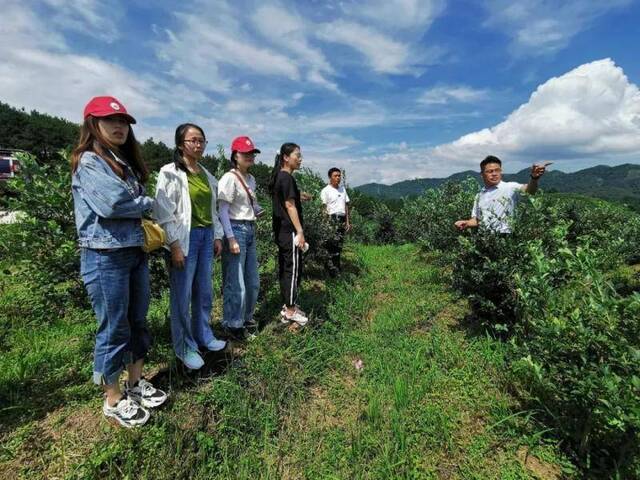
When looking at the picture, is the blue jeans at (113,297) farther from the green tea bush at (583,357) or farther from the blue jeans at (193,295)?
the green tea bush at (583,357)

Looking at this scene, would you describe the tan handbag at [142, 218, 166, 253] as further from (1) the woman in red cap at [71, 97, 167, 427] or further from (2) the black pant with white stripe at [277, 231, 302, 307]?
(2) the black pant with white stripe at [277, 231, 302, 307]

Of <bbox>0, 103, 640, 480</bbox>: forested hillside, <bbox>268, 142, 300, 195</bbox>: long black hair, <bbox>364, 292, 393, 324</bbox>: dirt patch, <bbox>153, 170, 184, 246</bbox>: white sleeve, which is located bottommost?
<bbox>364, 292, 393, 324</bbox>: dirt patch

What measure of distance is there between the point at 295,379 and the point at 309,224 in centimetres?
365

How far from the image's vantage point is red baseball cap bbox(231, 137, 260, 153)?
3428 millimetres

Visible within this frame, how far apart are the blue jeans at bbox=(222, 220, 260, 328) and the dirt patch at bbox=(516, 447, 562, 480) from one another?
259 centimetres

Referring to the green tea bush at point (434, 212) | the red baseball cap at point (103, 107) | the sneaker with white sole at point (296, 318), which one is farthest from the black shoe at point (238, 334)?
the green tea bush at point (434, 212)

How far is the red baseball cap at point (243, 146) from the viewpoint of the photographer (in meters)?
3.43

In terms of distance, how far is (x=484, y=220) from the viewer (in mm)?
3873

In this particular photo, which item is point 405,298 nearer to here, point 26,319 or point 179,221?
point 179,221

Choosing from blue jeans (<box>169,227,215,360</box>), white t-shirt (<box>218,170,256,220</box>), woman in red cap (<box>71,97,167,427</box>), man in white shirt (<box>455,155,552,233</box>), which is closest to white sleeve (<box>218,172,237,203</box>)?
white t-shirt (<box>218,170,256,220</box>)

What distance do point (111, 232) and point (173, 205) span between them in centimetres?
59

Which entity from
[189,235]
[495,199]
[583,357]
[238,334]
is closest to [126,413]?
[189,235]

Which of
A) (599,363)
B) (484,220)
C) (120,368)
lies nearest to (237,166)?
(120,368)

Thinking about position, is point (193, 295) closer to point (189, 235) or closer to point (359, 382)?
point (189, 235)
